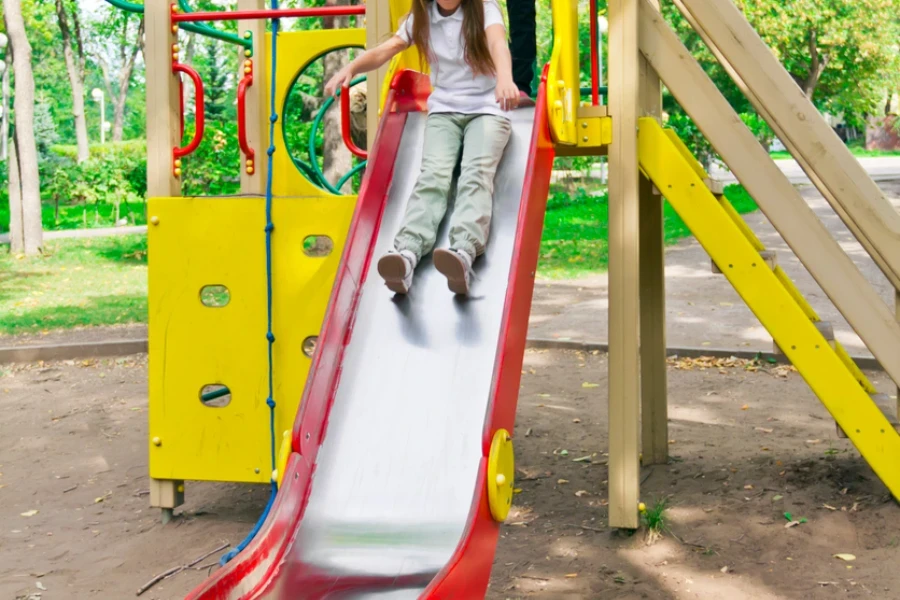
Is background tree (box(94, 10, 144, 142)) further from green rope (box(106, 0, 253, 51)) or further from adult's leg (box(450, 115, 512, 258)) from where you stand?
adult's leg (box(450, 115, 512, 258))

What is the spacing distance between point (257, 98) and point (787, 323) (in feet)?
10.7

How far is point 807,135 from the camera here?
3.86 m

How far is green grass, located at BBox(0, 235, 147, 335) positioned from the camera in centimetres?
1070

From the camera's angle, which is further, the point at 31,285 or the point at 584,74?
the point at 584,74

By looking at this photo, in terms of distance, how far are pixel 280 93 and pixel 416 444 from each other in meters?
2.58

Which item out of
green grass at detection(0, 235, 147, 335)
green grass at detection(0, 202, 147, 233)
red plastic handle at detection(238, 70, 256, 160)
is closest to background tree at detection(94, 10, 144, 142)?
green grass at detection(0, 202, 147, 233)

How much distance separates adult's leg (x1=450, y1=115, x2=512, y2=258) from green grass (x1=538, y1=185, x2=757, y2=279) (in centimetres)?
574

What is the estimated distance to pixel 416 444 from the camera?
3.27m

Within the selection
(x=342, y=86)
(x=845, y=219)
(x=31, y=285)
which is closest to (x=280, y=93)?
(x=342, y=86)

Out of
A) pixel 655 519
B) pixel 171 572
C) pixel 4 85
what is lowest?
pixel 171 572

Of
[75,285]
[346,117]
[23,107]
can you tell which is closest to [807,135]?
[346,117]

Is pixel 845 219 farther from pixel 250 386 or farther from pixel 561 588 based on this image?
pixel 250 386

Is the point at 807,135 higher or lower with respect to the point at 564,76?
lower

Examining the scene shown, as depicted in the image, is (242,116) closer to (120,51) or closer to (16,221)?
(16,221)
